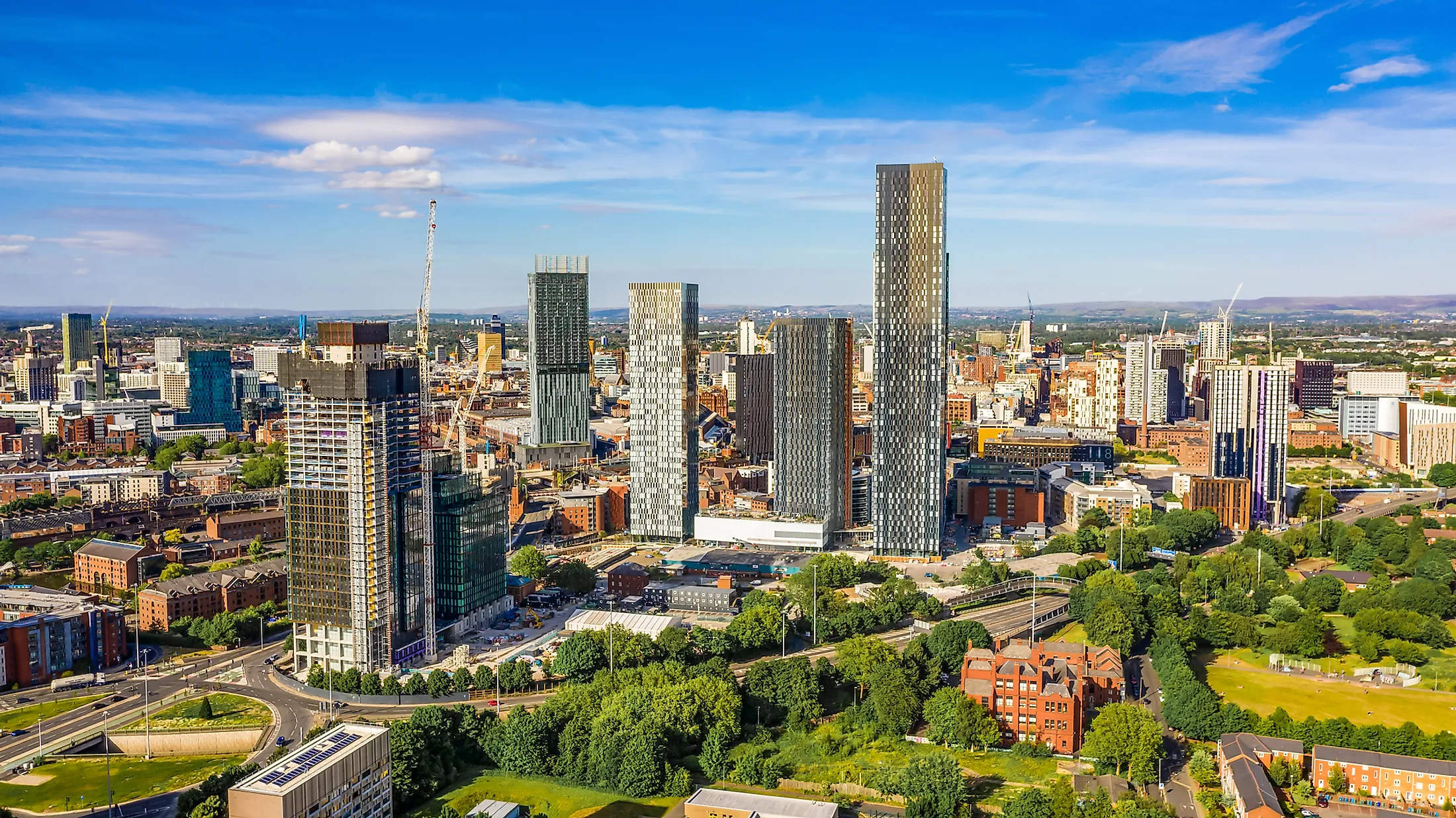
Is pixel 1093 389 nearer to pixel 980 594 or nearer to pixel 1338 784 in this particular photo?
pixel 980 594

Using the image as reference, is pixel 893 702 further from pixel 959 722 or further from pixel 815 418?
pixel 815 418

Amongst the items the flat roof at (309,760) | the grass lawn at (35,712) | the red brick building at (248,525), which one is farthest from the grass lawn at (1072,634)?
the red brick building at (248,525)

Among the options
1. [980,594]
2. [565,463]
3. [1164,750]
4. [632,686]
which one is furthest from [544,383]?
[1164,750]

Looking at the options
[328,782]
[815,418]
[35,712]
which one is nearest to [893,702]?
[328,782]

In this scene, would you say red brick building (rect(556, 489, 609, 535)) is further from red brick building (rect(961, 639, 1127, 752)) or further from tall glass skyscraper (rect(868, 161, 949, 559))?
red brick building (rect(961, 639, 1127, 752))

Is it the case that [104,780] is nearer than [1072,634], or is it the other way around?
[104,780]

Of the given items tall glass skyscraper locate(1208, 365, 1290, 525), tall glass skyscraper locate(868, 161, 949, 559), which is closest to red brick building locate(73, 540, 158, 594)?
tall glass skyscraper locate(868, 161, 949, 559)
